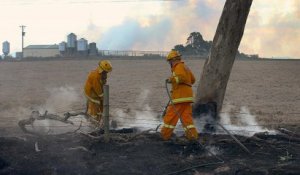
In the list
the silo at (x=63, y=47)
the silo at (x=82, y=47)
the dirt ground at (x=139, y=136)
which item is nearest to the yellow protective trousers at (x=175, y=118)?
the dirt ground at (x=139, y=136)

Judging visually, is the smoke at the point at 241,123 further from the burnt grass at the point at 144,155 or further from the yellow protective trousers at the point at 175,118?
the yellow protective trousers at the point at 175,118

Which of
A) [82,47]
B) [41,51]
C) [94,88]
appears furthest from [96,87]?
[41,51]

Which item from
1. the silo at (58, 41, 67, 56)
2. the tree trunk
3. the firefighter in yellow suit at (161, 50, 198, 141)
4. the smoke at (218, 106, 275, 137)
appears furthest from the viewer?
the silo at (58, 41, 67, 56)

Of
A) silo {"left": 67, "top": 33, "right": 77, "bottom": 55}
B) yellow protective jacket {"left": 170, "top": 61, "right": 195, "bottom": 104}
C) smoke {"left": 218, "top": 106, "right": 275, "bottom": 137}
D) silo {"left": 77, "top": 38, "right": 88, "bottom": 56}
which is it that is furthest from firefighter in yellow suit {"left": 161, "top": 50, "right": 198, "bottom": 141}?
silo {"left": 67, "top": 33, "right": 77, "bottom": 55}

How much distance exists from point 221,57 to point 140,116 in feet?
13.8

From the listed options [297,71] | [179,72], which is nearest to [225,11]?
[179,72]

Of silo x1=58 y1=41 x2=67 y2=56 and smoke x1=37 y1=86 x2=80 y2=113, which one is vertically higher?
silo x1=58 y1=41 x2=67 y2=56

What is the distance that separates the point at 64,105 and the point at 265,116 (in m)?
7.82

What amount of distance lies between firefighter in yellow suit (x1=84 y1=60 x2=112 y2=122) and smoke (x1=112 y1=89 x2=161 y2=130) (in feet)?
2.06

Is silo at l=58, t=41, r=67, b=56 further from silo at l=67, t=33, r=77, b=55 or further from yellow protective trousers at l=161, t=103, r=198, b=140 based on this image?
yellow protective trousers at l=161, t=103, r=198, b=140

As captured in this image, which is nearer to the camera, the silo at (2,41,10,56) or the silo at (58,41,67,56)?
the silo at (58,41,67,56)

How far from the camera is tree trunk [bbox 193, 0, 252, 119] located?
12125 millimetres

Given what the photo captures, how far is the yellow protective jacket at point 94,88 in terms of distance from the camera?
38.6ft

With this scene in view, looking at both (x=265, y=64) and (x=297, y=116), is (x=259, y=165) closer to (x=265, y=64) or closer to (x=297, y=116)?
(x=297, y=116)
